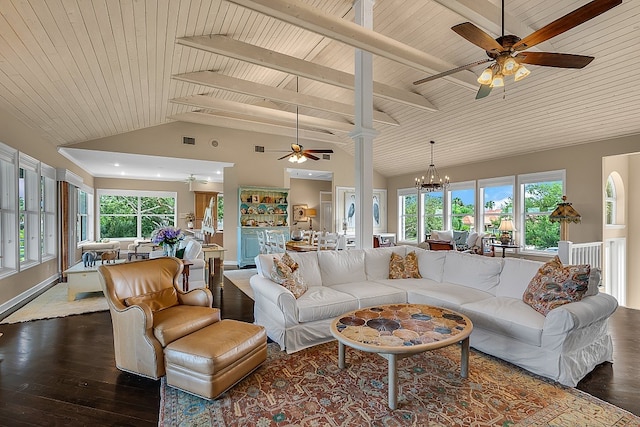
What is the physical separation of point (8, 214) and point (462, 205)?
9063 mm

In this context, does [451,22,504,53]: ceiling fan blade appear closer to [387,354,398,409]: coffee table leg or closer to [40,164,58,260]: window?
[387,354,398,409]: coffee table leg

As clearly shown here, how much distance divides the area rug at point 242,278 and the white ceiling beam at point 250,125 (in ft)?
11.6

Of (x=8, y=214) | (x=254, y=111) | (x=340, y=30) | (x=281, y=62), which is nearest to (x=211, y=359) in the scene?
(x=340, y=30)

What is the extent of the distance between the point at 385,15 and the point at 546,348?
471 cm

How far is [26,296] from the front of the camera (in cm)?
483

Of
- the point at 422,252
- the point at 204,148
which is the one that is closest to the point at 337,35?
the point at 422,252

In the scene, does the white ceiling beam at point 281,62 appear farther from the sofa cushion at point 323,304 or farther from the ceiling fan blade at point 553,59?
the sofa cushion at point 323,304

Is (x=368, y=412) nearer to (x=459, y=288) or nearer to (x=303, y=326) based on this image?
(x=303, y=326)

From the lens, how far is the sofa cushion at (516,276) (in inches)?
126

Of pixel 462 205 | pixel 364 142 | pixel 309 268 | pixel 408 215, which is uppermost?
pixel 364 142

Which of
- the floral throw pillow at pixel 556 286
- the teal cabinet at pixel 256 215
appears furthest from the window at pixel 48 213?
the floral throw pillow at pixel 556 286

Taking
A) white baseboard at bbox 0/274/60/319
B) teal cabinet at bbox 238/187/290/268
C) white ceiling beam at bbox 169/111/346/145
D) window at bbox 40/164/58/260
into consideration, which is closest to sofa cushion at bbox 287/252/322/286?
white baseboard at bbox 0/274/60/319

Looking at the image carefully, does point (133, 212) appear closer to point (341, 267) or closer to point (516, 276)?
point (341, 267)

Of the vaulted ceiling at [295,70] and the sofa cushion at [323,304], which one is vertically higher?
the vaulted ceiling at [295,70]
